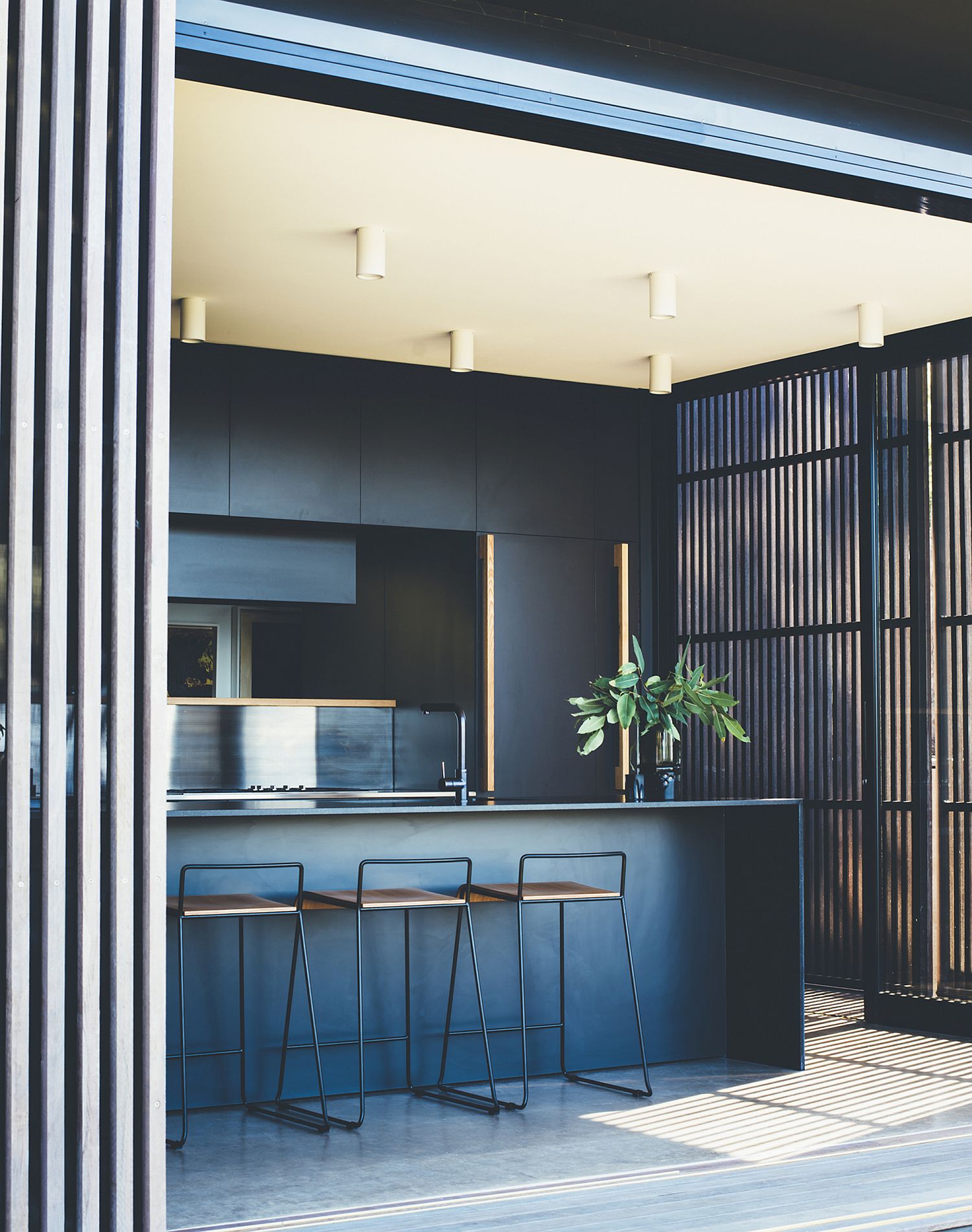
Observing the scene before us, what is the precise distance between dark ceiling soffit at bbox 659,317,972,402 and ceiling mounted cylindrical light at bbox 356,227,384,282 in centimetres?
257

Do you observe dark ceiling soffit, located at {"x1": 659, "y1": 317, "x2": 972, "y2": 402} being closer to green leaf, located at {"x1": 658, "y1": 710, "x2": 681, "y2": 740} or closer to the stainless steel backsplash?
green leaf, located at {"x1": 658, "y1": 710, "x2": 681, "y2": 740}

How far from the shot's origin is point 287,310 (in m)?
6.28

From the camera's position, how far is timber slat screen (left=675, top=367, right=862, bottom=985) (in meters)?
6.95

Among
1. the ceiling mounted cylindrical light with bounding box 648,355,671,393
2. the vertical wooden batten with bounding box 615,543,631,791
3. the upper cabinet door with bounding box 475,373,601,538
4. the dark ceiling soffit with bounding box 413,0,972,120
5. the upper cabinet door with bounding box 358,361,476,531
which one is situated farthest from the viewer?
the vertical wooden batten with bounding box 615,543,631,791

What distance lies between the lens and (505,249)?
5453 mm

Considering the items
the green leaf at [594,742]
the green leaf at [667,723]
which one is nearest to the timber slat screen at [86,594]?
the green leaf at [594,742]

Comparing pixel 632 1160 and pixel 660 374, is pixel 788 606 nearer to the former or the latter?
pixel 660 374

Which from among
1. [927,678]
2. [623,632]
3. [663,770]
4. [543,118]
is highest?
[543,118]

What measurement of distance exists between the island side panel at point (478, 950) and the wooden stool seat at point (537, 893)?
186 millimetres

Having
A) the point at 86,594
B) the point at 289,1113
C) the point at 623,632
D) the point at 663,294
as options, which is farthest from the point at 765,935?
the point at 86,594

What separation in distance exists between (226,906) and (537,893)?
107 centimetres

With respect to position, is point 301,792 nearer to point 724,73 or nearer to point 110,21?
point 724,73

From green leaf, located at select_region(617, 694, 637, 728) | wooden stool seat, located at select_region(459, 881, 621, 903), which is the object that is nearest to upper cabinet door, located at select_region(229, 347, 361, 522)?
green leaf, located at select_region(617, 694, 637, 728)

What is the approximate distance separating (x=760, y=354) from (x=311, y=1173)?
456 centimetres
